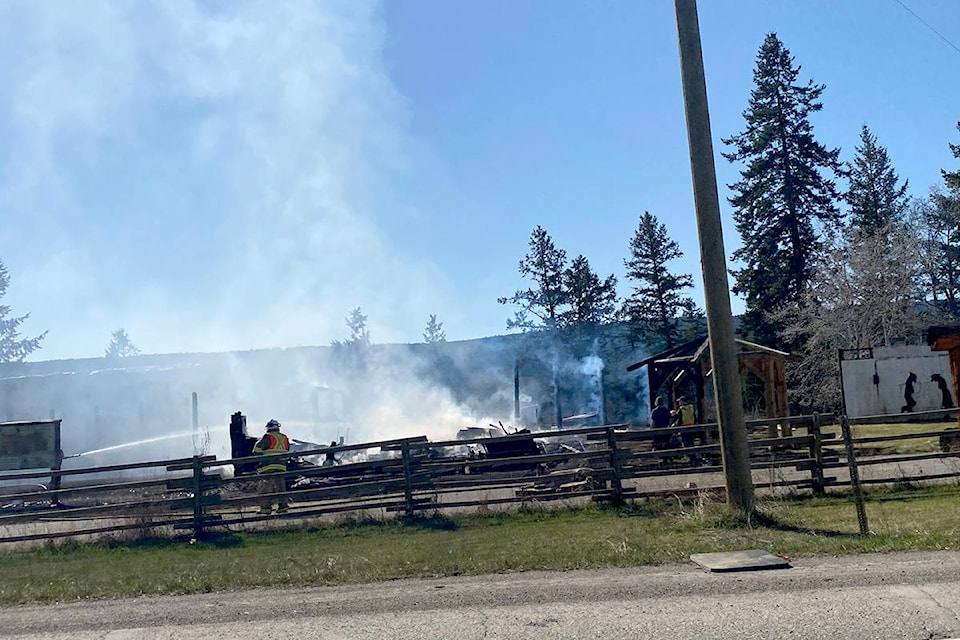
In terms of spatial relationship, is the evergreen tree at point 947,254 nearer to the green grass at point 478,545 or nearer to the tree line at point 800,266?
the tree line at point 800,266

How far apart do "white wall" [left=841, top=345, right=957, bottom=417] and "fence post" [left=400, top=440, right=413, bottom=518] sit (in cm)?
2496

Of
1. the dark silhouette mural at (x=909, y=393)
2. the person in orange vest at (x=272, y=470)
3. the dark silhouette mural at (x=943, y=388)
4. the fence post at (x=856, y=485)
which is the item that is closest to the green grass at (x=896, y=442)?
the dark silhouette mural at (x=909, y=393)

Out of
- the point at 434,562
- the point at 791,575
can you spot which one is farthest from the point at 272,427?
the point at 791,575

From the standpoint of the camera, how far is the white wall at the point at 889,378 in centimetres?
3438

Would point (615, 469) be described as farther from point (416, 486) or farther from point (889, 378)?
point (889, 378)

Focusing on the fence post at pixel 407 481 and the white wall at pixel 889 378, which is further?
the white wall at pixel 889 378

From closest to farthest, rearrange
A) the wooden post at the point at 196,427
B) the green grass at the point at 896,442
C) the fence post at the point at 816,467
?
the fence post at the point at 816,467
the green grass at the point at 896,442
the wooden post at the point at 196,427

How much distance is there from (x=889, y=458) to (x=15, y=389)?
172 ft

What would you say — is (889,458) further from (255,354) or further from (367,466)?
(255,354)

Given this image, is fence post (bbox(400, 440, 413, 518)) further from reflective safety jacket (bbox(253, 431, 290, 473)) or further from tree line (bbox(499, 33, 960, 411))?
tree line (bbox(499, 33, 960, 411))

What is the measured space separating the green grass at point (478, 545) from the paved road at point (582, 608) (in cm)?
62

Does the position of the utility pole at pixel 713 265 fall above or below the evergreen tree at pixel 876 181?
below

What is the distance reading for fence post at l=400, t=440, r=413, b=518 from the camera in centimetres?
1441

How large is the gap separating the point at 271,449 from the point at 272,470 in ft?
2.08
